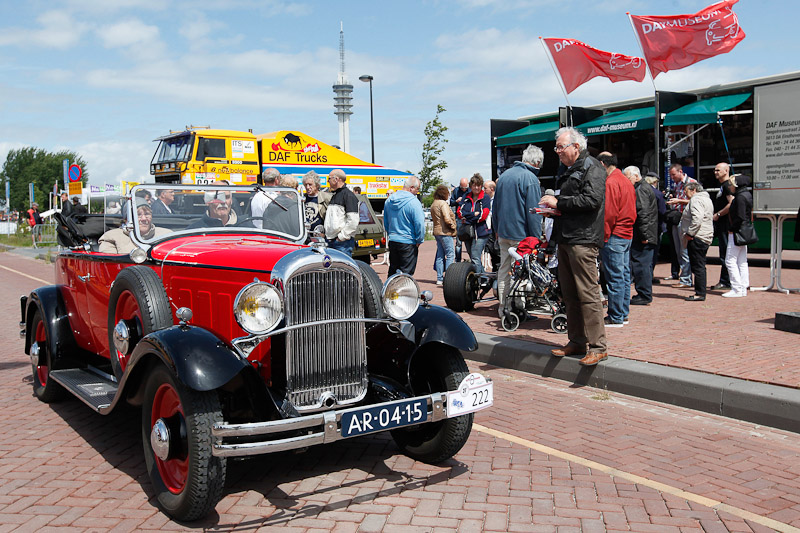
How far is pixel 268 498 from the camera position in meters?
3.86

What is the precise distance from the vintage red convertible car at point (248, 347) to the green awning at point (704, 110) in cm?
1074

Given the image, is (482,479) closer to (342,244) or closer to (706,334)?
(706,334)

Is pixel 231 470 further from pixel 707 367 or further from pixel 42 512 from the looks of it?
pixel 707 367

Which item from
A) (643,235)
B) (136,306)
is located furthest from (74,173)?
(136,306)

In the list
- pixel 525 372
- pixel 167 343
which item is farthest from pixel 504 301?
pixel 167 343

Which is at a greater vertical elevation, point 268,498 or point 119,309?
point 119,309

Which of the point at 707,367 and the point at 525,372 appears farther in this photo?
the point at 525,372

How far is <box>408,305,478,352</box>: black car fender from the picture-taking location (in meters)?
4.21

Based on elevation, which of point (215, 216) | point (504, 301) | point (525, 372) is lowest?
point (525, 372)

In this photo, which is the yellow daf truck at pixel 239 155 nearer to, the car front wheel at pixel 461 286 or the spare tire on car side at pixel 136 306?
the car front wheel at pixel 461 286

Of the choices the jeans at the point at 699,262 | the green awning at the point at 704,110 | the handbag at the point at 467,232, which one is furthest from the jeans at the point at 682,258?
the handbag at the point at 467,232

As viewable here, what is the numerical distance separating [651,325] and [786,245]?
7411 millimetres

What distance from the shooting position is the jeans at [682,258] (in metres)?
11.6

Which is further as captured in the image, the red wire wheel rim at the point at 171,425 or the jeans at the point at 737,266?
the jeans at the point at 737,266
